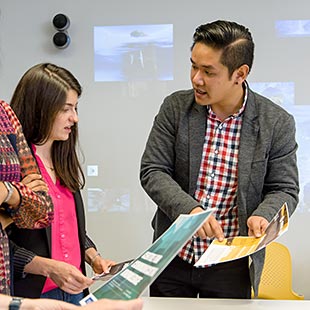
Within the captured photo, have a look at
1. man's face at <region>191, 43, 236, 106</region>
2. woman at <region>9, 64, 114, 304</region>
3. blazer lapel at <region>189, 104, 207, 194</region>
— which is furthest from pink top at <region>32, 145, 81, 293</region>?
man's face at <region>191, 43, 236, 106</region>

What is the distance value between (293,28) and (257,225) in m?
1.85

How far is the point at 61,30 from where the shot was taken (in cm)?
299

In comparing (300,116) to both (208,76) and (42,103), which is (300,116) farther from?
(42,103)

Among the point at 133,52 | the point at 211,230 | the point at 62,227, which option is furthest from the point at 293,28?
the point at 62,227

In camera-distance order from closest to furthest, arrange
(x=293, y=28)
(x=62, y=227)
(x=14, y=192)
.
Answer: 1. (x=14, y=192)
2. (x=62, y=227)
3. (x=293, y=28)

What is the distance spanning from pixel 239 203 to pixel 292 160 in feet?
0.83

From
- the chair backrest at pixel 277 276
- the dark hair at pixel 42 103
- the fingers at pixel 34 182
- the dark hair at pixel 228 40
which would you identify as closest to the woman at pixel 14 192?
the fingers at pixel 34 182

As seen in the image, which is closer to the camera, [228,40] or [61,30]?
[228,40]

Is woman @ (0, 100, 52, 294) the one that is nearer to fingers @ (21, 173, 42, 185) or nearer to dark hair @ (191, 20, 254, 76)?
fingers @ (21, 173, 42, 185)

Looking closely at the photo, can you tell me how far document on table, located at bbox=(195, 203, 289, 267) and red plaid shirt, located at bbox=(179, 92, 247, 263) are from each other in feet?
0.76

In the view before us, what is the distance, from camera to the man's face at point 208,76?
5.29 feet

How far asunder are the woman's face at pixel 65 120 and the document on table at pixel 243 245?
2.22ft

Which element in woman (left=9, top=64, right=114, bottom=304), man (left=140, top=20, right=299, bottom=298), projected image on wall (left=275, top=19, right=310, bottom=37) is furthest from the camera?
projected image on wall (left=275, top=19, right=310, bottom=37)

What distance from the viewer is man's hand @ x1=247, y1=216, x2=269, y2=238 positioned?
1.39 m
